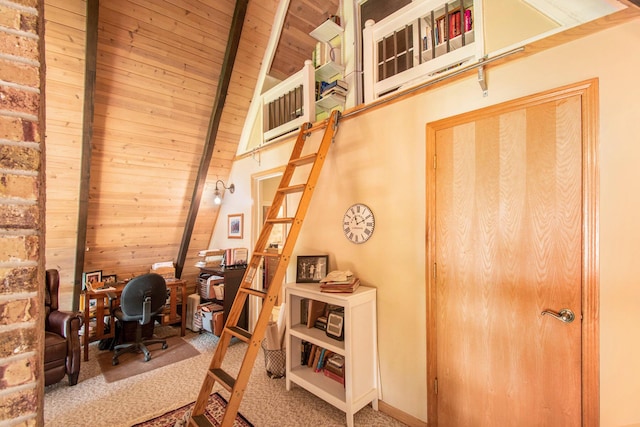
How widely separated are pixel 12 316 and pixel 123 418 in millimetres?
2083

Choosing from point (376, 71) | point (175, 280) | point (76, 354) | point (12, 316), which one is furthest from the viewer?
point (175, 280)

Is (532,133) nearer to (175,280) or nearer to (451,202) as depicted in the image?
(451,202)

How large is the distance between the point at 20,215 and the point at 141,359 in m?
3.14

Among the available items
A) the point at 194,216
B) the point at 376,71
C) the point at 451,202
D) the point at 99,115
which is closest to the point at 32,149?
the point at 451,202

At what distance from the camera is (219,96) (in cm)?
338

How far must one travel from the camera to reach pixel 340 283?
226 cm

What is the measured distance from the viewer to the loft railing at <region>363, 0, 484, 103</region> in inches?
78.0

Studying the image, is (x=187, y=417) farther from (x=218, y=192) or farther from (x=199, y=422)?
(x=218, y=192)

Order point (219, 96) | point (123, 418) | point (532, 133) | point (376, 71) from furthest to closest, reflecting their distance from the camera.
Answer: point (219, 96)
point (376, 71)
point (123, 418)
point (532, 133)

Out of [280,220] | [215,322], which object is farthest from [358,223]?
[215,322]

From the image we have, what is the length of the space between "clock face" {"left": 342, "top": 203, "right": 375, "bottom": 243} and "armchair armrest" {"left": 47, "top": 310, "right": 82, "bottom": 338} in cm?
261

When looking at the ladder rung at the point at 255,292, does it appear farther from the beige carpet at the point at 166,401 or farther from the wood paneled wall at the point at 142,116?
the wood paneled wall at the point at 142,116

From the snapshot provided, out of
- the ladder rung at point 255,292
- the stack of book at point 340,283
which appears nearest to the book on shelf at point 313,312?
the stack of book at point 340,283

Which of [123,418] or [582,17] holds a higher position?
[582,17]
